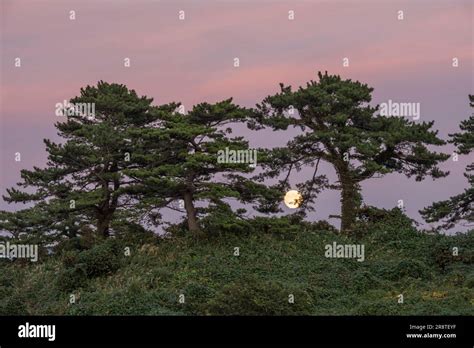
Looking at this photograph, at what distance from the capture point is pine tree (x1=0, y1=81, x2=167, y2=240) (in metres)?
40.8

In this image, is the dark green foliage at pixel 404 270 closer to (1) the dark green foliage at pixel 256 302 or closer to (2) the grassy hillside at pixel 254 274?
(2) the grassy hillside at pixel 254 274

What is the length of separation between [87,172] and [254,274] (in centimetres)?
1331

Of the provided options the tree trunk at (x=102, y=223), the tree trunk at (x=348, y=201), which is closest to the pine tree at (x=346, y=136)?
the tree trunk at (x=348, y=201)

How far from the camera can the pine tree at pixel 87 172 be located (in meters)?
40.8

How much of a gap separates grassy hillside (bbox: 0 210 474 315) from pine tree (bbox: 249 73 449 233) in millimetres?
3059

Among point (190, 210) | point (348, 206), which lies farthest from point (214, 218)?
point (348, 206)

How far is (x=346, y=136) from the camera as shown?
41.4 metres

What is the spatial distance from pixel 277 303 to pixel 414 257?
1265 centimetres

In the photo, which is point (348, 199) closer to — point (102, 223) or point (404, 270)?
point (404, 270)
